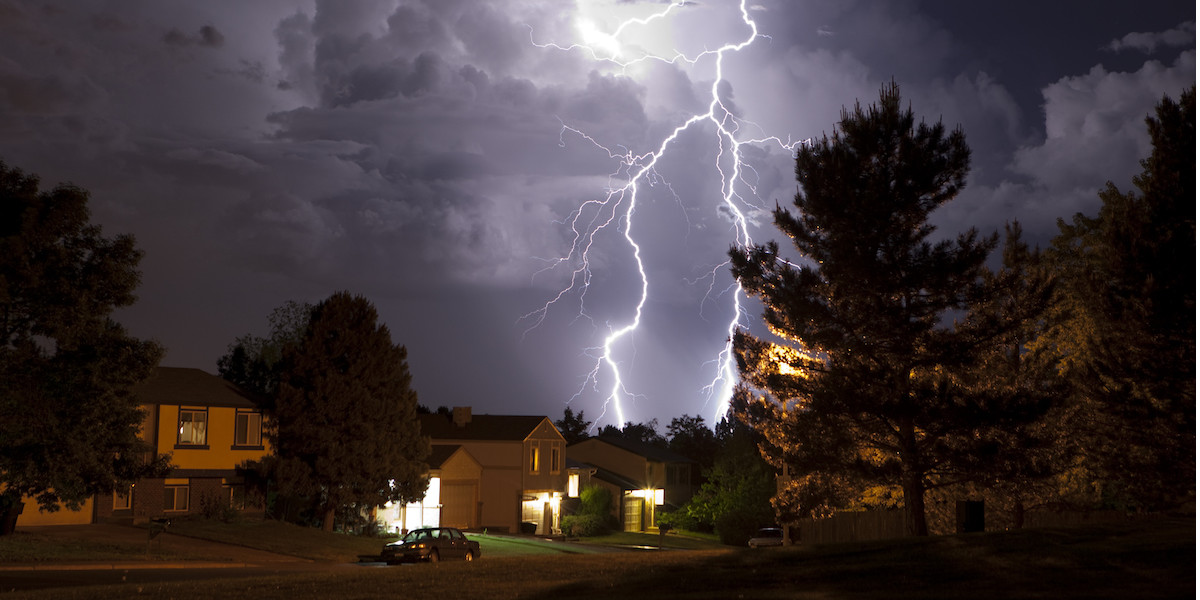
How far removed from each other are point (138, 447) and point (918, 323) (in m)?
22.4

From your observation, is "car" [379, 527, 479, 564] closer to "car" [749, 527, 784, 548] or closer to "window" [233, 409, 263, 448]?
"window" [233, 409, 263, 448]

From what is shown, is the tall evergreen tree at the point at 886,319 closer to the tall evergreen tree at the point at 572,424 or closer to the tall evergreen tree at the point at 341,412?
the tall evergreen tree at the point at 341,412

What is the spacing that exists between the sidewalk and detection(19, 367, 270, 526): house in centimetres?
208

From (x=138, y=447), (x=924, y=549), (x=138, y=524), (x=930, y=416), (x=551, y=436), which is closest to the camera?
(x=924, y=549)

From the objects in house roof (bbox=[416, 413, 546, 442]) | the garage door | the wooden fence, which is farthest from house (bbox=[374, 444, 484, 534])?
the wooden fence

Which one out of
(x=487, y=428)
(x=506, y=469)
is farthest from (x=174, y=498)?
(x=487, y=428)

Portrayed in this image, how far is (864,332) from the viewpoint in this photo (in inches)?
934

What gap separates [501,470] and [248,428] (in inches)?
650

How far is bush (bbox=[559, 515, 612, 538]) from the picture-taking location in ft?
178

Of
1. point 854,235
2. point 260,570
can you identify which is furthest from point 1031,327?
point 260,570

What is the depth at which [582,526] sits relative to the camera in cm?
5434

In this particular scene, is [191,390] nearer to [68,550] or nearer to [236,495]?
[236,495]

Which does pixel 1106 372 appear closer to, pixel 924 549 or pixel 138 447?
pixel 924 549

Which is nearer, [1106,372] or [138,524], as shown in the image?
[1106,372]
